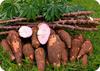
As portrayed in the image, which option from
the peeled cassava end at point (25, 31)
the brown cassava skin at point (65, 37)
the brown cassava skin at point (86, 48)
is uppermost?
the peeled cassava end at point (25, 31)

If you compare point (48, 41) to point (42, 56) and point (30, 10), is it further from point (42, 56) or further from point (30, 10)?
point (30, 10)

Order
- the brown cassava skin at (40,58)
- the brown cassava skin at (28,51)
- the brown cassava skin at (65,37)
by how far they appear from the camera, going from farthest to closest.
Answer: the brown cassava skin at (65,37)
the brown cassava skin at (28,51)
the brown cassava skin at (40,58)

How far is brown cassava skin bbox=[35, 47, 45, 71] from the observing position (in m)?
4.16

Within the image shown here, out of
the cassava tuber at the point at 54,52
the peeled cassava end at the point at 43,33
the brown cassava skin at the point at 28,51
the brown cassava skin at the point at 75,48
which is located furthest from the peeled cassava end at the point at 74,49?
the brown cassava skin at the point at 28,51

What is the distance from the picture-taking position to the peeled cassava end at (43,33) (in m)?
4.33

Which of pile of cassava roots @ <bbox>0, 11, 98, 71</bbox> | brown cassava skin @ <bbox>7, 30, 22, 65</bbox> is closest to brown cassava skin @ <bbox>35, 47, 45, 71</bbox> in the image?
pile of cassava roots @ <bbox>0, 11, 98, 71</bbox>

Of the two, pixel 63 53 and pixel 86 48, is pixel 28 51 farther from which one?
pixel 86 48

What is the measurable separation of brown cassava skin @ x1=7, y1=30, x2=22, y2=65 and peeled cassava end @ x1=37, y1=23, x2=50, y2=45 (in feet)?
0.82

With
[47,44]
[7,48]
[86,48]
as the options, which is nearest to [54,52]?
[47,44]

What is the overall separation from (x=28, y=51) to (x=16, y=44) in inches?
6.9

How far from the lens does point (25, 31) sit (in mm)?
4445

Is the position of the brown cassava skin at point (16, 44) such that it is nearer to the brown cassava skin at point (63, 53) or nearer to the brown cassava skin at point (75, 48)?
the brown cassava skin at point (63, 53)

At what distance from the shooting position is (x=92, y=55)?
4477 mm

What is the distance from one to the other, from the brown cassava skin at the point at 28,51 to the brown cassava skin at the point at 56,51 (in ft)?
0.66
